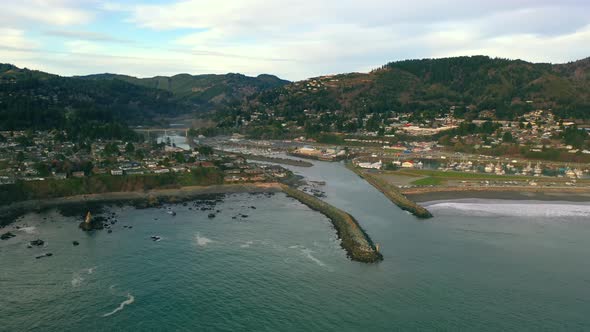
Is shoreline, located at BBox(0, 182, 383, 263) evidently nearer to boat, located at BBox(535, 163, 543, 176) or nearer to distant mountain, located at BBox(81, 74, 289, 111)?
boat, located at BBox(535, 163, 543, 176)

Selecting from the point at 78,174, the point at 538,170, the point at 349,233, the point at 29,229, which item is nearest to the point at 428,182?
the point at 538,170

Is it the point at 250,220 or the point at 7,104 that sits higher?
the point at 7,104

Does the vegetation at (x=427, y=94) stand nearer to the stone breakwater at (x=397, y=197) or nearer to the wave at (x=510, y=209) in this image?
the stone breakwater at (x=397, y=197)

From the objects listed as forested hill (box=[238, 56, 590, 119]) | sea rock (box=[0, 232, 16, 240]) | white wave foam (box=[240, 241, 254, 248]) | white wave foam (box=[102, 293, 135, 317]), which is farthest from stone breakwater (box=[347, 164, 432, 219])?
forested hill (box=[238, 56, 590, 119])

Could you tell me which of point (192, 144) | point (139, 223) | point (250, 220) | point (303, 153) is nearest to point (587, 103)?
point (303, 153)

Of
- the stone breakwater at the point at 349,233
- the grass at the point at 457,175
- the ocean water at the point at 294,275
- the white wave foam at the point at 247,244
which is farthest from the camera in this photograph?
the grass at the point at 457,175

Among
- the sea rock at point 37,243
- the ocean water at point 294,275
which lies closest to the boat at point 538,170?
the ocean water at point 294,275

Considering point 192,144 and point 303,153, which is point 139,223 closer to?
point 303,153

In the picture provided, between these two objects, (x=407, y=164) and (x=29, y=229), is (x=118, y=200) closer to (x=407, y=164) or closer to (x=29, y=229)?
(x=29, y=229)
